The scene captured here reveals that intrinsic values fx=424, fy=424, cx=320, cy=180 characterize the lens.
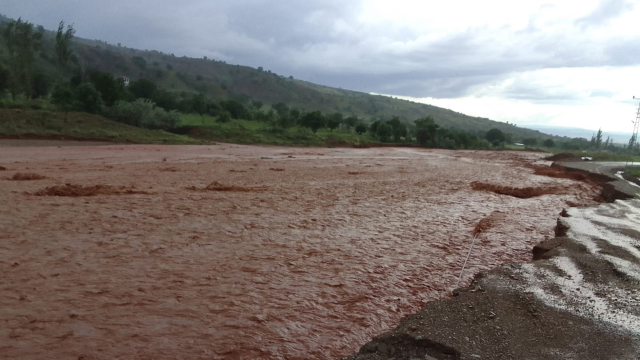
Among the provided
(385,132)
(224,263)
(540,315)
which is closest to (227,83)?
(385,132)

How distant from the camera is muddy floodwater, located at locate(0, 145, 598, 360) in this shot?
3.79m

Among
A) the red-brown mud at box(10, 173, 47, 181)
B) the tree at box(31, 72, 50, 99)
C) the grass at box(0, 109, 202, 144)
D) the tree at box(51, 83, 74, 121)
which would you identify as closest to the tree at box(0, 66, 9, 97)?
the tree at box(31, 72, 50, 99)

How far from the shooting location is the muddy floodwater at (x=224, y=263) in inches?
149

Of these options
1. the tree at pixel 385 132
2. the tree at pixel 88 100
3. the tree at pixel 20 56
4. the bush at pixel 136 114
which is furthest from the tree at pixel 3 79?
the tree at pixel 385 132

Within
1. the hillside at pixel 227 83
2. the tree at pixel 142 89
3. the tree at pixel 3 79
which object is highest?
the hillside at pixel 227 83

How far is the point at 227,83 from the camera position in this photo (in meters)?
128

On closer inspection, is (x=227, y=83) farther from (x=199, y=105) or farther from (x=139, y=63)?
(x=199, y=105)

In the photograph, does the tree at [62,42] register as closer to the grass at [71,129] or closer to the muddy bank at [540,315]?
the grass at [71,129]

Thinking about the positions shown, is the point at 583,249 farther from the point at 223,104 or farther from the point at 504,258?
the point at 223,104

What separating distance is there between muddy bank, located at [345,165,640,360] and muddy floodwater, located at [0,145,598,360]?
0.42 m

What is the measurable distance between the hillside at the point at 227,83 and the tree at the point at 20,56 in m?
30.2

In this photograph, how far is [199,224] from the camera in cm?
793

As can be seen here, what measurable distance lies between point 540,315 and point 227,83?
13071 cm

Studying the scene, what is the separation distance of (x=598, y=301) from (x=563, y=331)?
3.56 ft
